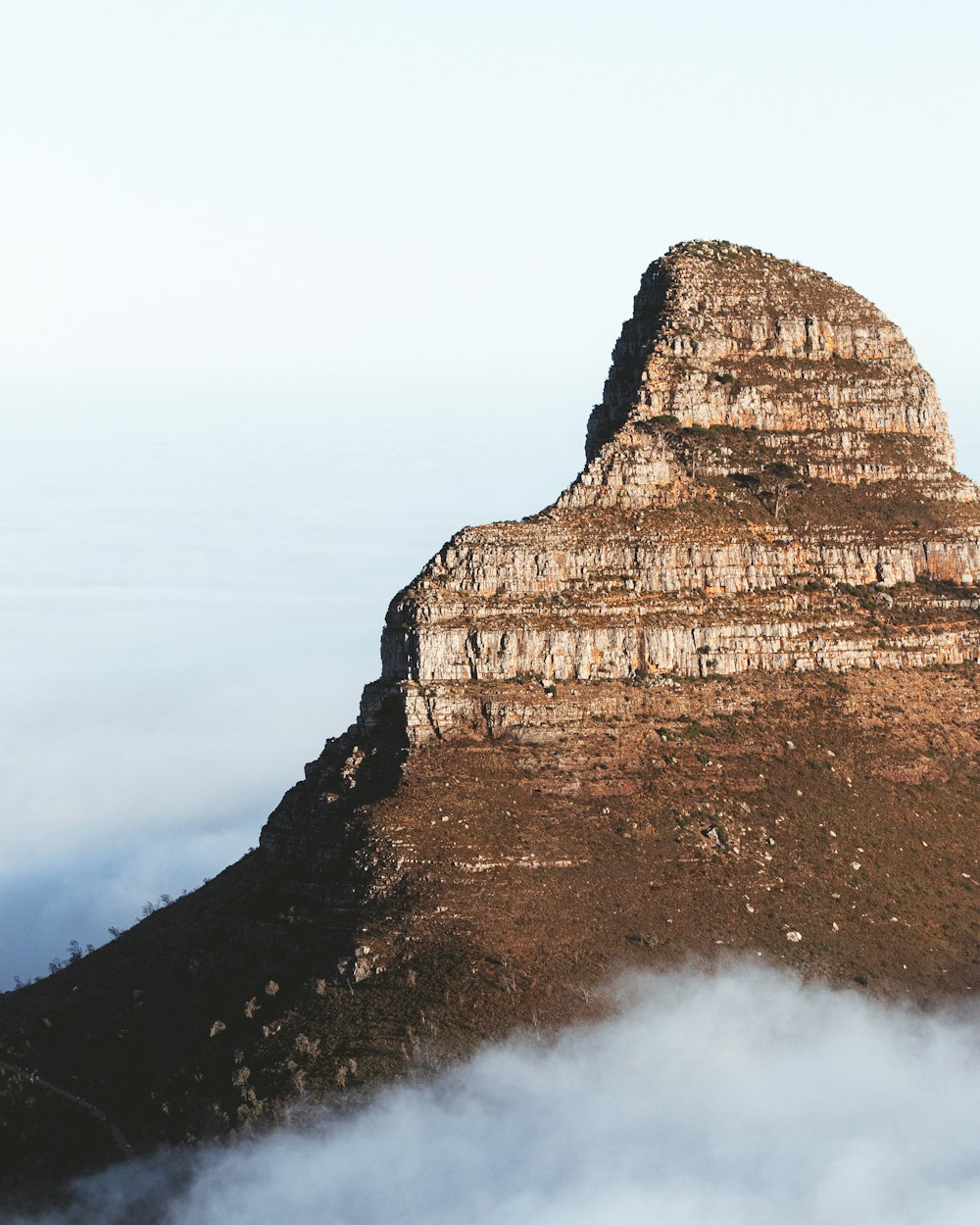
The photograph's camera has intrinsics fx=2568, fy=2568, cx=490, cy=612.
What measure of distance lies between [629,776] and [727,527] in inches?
845

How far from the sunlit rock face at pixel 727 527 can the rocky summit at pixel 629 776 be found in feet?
0.71

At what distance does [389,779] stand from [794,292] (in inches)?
2070

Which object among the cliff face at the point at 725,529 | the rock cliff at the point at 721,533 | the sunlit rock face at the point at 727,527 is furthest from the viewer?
the sunlit rock face at the point at 727,527

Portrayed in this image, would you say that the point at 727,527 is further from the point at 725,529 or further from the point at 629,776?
the point at 629,776

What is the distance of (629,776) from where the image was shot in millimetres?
162250

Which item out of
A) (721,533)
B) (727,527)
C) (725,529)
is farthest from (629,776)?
(727,527)

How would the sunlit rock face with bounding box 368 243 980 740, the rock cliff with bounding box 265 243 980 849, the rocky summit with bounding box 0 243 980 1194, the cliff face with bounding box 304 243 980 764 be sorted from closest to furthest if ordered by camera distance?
the rocky summit with bounding box 0 243 980 1194 → the rock cliff with bounding box 265 243 980 849 → the cliff face with bounding box 304 243 980 764 → the sunlit rock face with bounding box 368 243 980 740

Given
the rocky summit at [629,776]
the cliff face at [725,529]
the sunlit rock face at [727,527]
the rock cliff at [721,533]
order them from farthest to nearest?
1. the sunlit rock face at [727,527]
2. the cliff face at [725,529]
3. the rock cliff at [721,533]
4. the rocky summit at [629,776]

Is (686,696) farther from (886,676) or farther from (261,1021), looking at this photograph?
(261,1021)

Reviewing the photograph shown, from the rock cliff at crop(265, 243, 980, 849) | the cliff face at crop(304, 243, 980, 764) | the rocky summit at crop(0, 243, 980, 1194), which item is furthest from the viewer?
the cliff face at crop(304, 243, 980, 764)

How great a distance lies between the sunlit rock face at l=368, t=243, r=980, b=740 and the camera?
166500 mm

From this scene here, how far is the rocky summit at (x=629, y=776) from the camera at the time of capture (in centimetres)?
15138

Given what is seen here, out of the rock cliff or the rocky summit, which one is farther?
the rock cliff

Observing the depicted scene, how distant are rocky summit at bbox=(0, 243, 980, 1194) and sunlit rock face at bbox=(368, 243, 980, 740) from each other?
0.71 feet
